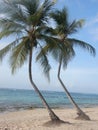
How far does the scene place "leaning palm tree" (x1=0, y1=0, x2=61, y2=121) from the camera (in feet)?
60.8

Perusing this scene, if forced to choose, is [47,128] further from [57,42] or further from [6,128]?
[57,42]

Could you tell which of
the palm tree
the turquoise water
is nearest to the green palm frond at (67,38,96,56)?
the palm tree

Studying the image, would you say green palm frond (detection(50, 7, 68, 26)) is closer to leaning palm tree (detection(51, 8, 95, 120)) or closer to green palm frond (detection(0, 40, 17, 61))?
leaning palm tree (detection(51, 8, 95, 120))

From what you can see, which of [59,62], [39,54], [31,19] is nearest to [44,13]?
[31,19]

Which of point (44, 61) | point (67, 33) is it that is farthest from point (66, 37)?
point (44, 61)

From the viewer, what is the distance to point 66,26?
2403 centimetres

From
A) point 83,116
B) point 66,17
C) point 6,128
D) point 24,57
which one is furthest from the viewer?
point 66,17

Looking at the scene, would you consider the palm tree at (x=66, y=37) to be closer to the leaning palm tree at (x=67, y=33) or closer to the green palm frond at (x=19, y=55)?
the leaning palm tree at (x=67, y=33)

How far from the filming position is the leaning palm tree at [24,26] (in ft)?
60.8

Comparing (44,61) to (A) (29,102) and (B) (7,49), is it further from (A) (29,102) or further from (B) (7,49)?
(A) (29,102)

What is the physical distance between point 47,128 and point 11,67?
3.87 meters

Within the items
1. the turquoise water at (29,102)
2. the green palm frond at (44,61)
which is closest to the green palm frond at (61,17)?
the green palm frond at (44,61)

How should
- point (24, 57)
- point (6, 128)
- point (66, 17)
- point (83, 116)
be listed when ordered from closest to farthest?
point (6, 128) → point (24, 57) → point (83, 116) → point (66, 17)

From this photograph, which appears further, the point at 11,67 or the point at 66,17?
the point at 66,17
